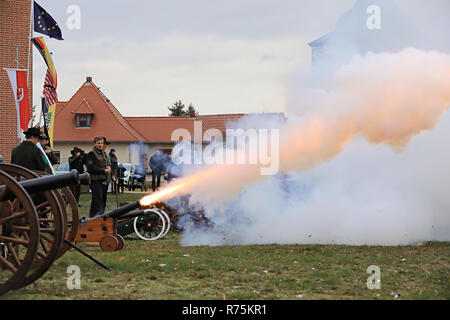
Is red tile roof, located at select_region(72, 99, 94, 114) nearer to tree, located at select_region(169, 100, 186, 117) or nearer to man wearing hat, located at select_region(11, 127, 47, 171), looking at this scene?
tree, located at select_region(169, 100, 186, 117)

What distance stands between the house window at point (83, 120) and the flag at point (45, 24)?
2406cm

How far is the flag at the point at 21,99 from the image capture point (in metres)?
16.0

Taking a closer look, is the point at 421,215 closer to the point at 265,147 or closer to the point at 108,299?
the point at 265,147

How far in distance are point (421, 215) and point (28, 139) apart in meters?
6.58

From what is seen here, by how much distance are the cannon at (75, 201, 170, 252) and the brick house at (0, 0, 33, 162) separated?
43.1ft

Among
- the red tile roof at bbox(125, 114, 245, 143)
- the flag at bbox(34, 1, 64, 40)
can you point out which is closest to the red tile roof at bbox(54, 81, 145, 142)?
the red tile roof at bbox(125, 114, 245, 143)

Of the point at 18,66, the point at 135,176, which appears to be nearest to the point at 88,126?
the point at 135,176

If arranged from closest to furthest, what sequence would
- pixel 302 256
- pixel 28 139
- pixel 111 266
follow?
pixel 111 266 → pixel 302 256 → pixel 28 139

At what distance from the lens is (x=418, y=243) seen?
31.8 ft

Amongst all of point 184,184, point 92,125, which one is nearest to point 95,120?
point 92,125

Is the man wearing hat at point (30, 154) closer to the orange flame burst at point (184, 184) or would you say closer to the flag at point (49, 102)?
the orange flame burst at point (184, 184)

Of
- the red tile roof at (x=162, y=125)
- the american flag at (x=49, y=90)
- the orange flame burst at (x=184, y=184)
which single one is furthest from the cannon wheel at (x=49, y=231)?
the red tile roof at (x=162, y=125)

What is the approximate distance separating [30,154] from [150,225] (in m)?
2.39

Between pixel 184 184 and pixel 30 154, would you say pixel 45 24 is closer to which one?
pixel 30 154
